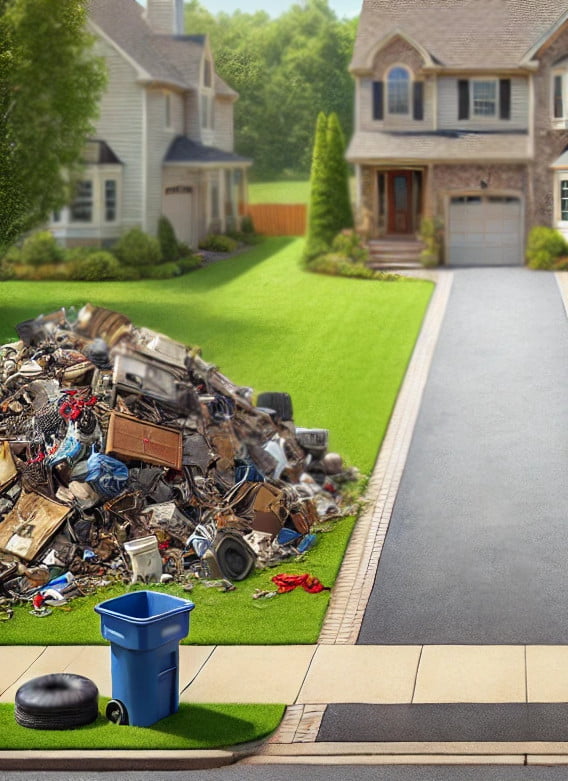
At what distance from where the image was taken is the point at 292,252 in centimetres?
2188

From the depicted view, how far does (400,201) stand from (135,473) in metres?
8.38

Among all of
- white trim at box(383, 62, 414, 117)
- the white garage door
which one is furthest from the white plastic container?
white trim at box(383, 62, 414, 117)

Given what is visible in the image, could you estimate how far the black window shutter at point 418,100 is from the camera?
72.0 feet

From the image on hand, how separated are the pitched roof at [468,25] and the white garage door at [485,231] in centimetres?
238

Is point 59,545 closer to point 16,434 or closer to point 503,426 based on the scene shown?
point 16,434

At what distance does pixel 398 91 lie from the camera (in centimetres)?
2170

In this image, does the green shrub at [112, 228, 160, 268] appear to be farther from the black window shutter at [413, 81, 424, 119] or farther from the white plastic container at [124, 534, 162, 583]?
the white plastic container at [124, 534, 162, 583]

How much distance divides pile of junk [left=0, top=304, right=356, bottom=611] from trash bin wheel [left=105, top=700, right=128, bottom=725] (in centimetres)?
369

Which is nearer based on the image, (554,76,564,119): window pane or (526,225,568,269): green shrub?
(554,76,564,119): window pane

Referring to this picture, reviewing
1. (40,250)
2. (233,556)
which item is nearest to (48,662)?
(233,556)

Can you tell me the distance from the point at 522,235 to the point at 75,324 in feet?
26.5

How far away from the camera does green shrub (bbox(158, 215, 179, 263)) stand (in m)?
20.8

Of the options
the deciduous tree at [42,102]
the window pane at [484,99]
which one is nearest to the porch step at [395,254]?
the window pane at [484,99]

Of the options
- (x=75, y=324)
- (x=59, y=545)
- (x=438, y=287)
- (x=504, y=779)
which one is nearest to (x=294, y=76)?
(x=438, y=287)
